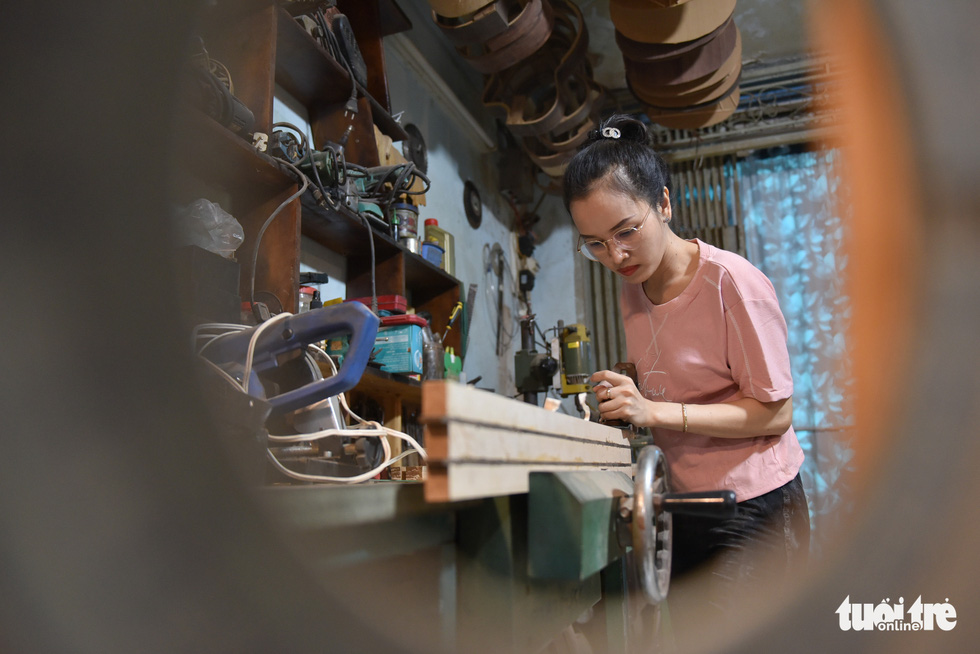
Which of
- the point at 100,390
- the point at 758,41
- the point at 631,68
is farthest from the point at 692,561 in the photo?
the point at 758,41

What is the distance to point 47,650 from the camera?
0.35 m

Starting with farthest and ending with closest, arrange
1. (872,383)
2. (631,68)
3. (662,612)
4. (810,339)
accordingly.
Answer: (810,339) < (631,68) < (662,612) < (872,383)

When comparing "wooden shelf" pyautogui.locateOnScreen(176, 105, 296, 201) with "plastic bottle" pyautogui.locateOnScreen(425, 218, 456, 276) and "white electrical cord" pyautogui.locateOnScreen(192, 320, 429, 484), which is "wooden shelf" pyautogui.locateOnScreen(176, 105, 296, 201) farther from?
"plastic bottle" pyautogui.locateOnScreen(425, 218, 456, 276)

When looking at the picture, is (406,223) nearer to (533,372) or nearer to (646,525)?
(533,372)

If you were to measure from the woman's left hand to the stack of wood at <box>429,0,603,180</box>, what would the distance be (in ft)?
5.76

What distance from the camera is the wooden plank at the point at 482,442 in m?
0.45

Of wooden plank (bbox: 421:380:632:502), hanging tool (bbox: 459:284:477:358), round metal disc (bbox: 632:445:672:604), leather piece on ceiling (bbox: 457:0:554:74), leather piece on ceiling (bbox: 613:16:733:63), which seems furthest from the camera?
hanging tool (bbox: 459:284:477:358)

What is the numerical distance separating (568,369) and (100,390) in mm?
2881

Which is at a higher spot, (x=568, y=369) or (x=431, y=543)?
(x=568, y=369)

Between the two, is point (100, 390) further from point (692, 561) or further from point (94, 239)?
point (692, 561)

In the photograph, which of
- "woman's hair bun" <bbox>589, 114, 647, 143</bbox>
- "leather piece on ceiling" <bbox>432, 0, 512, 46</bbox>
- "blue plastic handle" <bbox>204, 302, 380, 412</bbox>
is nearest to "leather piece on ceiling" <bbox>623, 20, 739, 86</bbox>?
"leather piece on ceiling" <bbox>432, 0, 512, 46</bbox>

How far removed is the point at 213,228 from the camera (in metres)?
1.53

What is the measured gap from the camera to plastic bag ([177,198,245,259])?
1396mm

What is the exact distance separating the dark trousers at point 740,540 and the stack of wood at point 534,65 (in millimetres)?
1987
